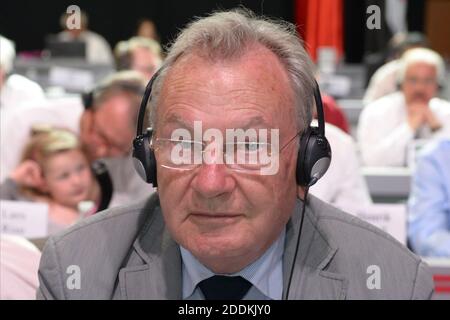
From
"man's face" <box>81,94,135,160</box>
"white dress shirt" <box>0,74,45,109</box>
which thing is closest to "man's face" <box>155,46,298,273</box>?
"man's face" <box>81,94,135,160</box>

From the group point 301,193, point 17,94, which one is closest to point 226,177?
point 301,193

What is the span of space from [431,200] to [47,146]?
4.61 ft

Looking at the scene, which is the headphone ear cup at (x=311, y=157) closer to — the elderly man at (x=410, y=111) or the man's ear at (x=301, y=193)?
the man's ear at (x=301, y=193)

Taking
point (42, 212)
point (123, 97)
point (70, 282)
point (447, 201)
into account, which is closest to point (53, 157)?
point (123, 97)

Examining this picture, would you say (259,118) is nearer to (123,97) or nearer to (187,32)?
(187,32)

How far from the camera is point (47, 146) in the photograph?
3.47m

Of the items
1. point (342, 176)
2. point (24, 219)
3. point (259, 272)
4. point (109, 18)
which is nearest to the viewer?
point (259, 272)

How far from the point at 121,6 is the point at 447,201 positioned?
1052cm

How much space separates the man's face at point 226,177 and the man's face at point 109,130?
2.25 m

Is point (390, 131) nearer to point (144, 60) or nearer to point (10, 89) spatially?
point (144, 60)

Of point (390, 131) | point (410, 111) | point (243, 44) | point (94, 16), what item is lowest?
point (390, 131)

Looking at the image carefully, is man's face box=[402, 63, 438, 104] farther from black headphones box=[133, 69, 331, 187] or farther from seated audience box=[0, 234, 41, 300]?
black headphones box=[133, 69, 331, 187]

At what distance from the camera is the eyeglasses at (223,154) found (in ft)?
4.03

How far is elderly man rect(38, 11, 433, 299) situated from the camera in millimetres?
1247
